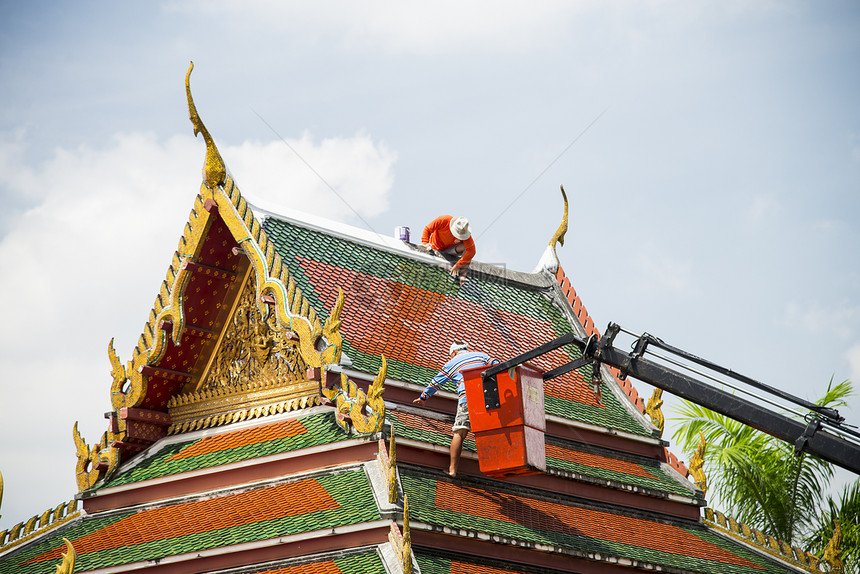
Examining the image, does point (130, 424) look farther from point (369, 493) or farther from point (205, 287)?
point (369, 493)

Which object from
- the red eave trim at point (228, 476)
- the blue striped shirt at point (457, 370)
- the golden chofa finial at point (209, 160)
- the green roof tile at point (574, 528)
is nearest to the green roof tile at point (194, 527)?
the red eave trim at point (228, 476)

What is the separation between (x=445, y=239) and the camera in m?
14.2

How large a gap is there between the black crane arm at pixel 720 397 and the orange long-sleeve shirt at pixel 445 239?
10.6ft

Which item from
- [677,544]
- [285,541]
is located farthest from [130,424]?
[677,544]

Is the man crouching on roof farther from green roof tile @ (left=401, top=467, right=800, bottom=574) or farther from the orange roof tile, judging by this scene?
the orange roof tile

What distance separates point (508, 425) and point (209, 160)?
3.97 meters

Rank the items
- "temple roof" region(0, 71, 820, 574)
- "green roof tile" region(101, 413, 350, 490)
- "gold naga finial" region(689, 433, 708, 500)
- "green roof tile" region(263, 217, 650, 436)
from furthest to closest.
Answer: "gold naga finial" region(689, 433, 708, 500), "green roof tile" region(263, 217, 650, 436), "green roof tile" region(101, 413, 350, 490), "temple roof" region(0, 71, 820, 574)

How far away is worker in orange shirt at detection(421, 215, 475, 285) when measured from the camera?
14062 mm

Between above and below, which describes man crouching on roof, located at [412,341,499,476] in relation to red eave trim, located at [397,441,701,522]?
above

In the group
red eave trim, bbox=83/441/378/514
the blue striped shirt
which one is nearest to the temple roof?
red eave trim, bbox=83/441/378/514

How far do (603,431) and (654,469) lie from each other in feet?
2.86

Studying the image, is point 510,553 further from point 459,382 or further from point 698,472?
point 698,472

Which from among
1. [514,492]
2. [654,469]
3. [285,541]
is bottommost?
Result: [285,541]

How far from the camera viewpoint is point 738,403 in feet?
34.5
